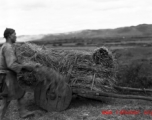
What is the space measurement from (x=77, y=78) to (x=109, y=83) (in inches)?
32.6

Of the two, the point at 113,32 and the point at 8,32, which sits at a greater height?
the point at 8,32

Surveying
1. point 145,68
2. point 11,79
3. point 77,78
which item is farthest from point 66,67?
point 145,68

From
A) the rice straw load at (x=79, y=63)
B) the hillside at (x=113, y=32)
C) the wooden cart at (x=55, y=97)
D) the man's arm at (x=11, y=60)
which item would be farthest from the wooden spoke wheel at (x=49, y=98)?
the hillside at (x=113, y=32)

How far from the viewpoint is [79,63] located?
23.8 feet

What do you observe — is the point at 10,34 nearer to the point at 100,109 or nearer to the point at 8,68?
the point at 8,68

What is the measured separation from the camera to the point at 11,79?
20.1 feet

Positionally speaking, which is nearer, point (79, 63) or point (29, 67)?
point (29, 67)

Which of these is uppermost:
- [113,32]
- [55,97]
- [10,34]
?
[10,34]

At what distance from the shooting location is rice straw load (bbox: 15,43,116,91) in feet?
22.9

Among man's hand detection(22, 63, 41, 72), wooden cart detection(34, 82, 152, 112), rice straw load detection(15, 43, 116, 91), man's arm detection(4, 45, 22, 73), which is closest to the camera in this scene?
man's arm detection(4, 45, 22, 73)

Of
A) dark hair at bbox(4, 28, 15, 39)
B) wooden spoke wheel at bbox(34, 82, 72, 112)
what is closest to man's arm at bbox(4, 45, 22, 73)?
dark hair at bbox(4, 28, 15, 39)

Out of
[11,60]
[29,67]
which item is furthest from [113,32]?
[11,60]

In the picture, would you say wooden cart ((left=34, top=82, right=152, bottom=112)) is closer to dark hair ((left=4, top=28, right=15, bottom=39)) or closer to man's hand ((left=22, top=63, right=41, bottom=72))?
man's hand ((left=22, top=63, right=41, bottom=72))

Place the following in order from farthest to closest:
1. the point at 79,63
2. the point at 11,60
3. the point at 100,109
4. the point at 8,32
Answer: the point at 79,63 → the point at 100,109 → the point at 8,32 → the point at 11,60
